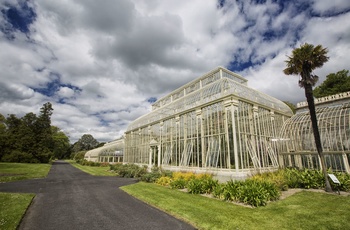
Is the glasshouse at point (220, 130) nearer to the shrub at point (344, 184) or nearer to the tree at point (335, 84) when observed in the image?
the shrub at point (344, 184)

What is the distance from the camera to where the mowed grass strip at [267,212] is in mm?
6930

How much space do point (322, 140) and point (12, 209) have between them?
25563 mm

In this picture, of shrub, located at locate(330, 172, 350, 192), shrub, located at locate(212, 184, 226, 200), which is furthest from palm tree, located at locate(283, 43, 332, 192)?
shrub, located at locate(212, 184, 226, 200)

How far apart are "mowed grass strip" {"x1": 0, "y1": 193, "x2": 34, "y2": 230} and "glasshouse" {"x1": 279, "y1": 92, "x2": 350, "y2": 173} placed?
2240 cm

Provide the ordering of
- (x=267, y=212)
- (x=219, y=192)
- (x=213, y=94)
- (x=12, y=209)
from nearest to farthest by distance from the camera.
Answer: (x=267, y=212) < (x=12, y=209) < (x=219, y=192) < (x=213, y=94)

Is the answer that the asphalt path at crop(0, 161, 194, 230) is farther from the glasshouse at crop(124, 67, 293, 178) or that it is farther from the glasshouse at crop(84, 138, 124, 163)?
the glasshouse at crop(84, 138, 124, 163)

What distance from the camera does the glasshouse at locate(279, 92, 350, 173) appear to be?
15.8 metres

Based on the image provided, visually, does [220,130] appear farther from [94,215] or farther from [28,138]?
[28,138]

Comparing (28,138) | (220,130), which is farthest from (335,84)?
(28,138)

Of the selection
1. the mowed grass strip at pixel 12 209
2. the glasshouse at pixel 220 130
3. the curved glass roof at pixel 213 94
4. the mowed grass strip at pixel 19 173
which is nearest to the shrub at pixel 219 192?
the glasshouse at pixel 220 130

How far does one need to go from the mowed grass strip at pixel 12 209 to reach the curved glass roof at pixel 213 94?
16.0 m

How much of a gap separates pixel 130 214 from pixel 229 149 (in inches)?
393

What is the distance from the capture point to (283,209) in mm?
8719

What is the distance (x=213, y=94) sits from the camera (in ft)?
61.3
